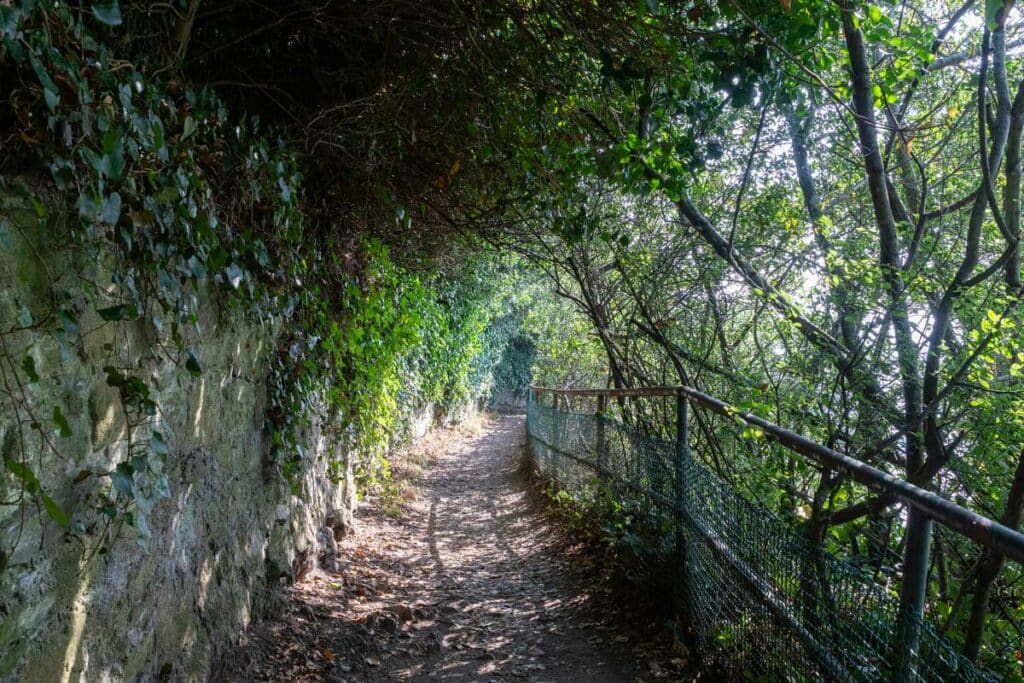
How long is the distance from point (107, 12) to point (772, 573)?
3088mm

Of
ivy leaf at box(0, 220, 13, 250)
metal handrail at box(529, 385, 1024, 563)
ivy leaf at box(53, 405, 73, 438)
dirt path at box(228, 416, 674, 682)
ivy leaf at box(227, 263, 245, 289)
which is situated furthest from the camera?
dirt path at box(228, 416, 674, 682)

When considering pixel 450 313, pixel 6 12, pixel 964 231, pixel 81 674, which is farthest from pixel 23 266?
pixel 450 313

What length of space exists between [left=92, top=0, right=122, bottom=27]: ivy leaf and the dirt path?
122 inches

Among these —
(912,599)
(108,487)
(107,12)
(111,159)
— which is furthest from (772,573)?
(107,12)

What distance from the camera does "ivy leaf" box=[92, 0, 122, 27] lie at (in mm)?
2027

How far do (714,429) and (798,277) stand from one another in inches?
65.1

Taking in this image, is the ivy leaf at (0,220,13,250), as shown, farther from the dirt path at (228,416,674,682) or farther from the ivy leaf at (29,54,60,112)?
the dirt path at (228,416,674,682)

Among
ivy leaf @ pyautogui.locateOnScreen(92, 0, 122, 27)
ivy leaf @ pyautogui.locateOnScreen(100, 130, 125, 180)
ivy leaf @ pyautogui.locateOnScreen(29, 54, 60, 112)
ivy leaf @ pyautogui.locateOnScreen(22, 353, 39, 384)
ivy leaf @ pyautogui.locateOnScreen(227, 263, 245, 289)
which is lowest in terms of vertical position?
ivy leaf @ pyautogui.locateOnScreen(22, 353, 39, 384)

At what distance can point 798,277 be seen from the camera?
19.7 ft

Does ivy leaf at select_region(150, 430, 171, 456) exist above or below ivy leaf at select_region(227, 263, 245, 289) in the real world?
below

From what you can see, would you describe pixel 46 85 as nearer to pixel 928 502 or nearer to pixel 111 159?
pixel 111 159

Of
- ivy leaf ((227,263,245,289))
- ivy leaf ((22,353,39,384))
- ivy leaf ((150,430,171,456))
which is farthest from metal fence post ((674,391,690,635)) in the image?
ivy leaf ((22,353,39,384))

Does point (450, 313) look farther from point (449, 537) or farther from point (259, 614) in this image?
point (259, 614)

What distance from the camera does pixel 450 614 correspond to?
15.7ft
